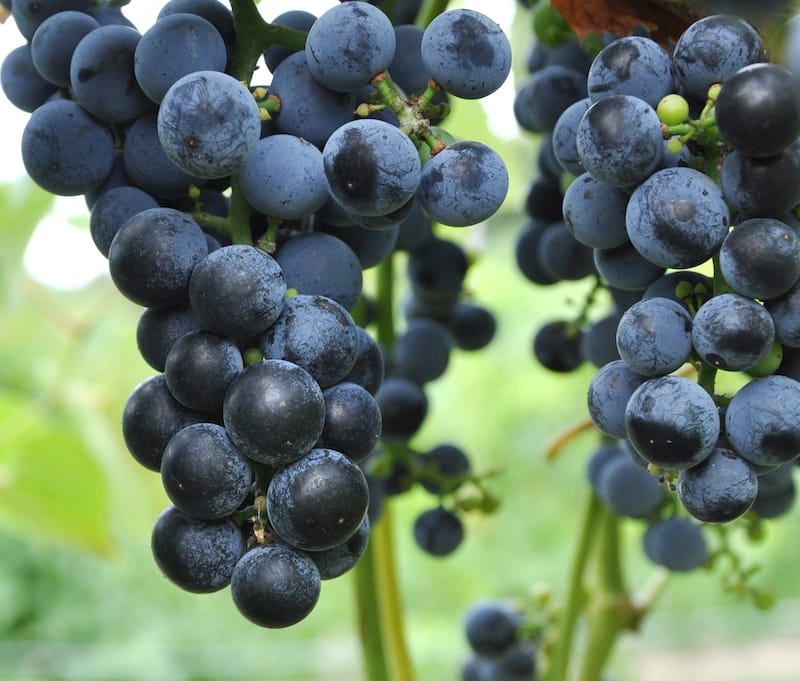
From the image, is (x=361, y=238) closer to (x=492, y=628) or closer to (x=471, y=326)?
(x=471, y=326)

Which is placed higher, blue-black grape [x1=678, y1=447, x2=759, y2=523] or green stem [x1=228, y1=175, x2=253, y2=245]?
green stem [x1=228, y1=175, x2=253, y2=245]

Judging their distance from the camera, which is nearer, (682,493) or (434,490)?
(682,493)

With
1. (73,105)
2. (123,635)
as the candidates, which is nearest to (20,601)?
(123,635)

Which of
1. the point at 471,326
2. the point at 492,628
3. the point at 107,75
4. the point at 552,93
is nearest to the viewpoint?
the point at 107,75

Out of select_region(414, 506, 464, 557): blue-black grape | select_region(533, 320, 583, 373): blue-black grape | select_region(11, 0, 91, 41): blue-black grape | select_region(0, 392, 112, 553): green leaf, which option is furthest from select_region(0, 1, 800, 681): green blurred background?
select_region(11, 0, 91, 41): blue-black grape

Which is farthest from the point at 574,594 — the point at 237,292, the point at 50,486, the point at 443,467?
the point at 50,486

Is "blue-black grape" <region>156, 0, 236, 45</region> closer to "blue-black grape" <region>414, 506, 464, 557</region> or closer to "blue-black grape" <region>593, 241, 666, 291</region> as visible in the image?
"blue-black grape" <region>593, 241, 666, 291</region>

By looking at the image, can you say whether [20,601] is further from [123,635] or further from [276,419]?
[276,419]
